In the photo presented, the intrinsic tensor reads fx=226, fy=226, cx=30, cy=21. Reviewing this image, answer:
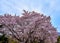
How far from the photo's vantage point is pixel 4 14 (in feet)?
30.1

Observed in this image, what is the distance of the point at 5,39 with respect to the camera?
13594mm

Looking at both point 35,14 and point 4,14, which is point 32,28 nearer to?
point 35,14

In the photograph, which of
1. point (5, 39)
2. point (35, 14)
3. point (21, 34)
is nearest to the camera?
point (21, 34)

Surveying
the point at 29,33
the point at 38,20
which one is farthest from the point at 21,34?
the point at 38,20

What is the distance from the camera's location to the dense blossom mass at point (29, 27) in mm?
8445

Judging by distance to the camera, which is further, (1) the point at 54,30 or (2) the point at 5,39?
(2) the point at 5,39

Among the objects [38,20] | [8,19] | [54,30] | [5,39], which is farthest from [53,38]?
[5,39]

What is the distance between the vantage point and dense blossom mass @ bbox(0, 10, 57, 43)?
27.7 ft

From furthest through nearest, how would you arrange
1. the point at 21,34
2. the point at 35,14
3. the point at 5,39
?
the point at 5,39, the point at 35,14, the point at 21,34

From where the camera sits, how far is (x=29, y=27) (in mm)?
8453

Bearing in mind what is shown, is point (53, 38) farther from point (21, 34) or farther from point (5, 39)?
point (5, 39)

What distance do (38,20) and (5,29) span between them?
4.31ft

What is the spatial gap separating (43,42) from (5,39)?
4937 millimetres

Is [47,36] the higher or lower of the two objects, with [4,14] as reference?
lower
